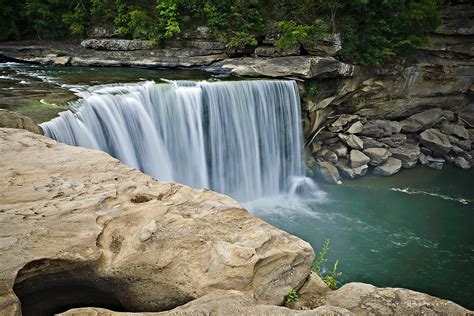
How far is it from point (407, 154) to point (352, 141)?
250cm

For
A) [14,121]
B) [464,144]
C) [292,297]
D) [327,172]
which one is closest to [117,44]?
[14,121]

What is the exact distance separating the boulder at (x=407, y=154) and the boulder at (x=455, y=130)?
2211 millimetres

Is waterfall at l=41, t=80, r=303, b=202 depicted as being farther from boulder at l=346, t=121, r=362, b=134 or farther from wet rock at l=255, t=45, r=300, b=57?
boulder at l=346, t=121, r=362, b=134

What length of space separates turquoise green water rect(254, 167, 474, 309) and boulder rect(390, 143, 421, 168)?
0.35m

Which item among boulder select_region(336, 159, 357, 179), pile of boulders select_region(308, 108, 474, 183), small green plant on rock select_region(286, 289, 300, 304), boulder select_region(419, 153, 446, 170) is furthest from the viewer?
boulder select_region(419, 153, 446, 170)

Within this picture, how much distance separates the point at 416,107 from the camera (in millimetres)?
16875

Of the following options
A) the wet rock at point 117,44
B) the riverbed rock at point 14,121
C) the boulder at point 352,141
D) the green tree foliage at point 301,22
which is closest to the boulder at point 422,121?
the boulder at point 352,141

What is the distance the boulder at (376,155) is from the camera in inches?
582

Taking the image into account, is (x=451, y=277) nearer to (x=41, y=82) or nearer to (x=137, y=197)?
(x=137, y=197)

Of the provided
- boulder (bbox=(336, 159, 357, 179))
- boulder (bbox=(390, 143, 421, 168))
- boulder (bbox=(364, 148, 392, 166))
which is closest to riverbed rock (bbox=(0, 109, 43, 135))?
boulder (bbox=(336, 159, 357, 179))

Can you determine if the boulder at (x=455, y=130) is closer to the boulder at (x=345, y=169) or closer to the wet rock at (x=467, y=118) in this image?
the wet rock at (x=467, y=118)

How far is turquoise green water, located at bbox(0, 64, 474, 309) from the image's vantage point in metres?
9.30

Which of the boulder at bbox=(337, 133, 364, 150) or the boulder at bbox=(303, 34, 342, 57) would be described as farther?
the boulder at bbox=(337, 133, 364, 150)

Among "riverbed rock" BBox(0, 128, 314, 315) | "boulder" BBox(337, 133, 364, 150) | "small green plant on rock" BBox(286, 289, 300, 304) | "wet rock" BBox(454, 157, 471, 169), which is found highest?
"riverbed rock" BBox(0, 128, 314, 315)
